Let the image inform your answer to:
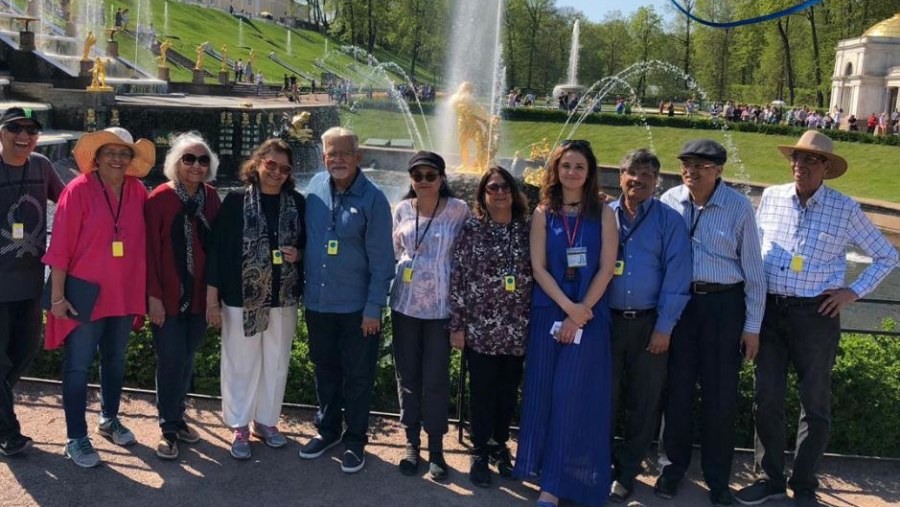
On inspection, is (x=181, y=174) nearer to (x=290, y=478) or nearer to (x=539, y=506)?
(x=290, y=478)

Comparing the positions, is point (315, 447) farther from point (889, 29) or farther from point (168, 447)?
point (889, 29)

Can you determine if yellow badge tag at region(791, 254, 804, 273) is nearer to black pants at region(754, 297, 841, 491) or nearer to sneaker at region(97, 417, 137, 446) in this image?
black pants at region(754, 297, 841, 491)

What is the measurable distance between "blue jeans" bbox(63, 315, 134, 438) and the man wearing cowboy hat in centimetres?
388

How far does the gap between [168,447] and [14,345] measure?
1.19 m

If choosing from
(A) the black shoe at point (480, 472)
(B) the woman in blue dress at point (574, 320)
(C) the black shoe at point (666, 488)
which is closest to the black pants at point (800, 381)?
(C) the black shoe at point (666, 488)

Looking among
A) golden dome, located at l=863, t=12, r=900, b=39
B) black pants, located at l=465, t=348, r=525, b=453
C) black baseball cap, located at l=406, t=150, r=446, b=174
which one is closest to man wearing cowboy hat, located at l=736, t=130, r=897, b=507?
black pants, located at l=465, t=348, r=525, b=453

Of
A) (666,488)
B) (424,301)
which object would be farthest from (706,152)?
(666,488)

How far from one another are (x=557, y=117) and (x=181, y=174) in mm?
37767

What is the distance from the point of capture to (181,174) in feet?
15.4

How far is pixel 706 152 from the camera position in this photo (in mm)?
4367

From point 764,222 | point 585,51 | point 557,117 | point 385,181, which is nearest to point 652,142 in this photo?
point 557,117

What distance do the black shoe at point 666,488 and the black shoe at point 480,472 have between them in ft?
3.31

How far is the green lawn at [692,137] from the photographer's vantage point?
27219 mm

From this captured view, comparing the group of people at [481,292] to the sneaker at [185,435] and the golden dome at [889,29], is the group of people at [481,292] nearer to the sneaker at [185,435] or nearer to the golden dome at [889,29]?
the sneaker at [185,435]
